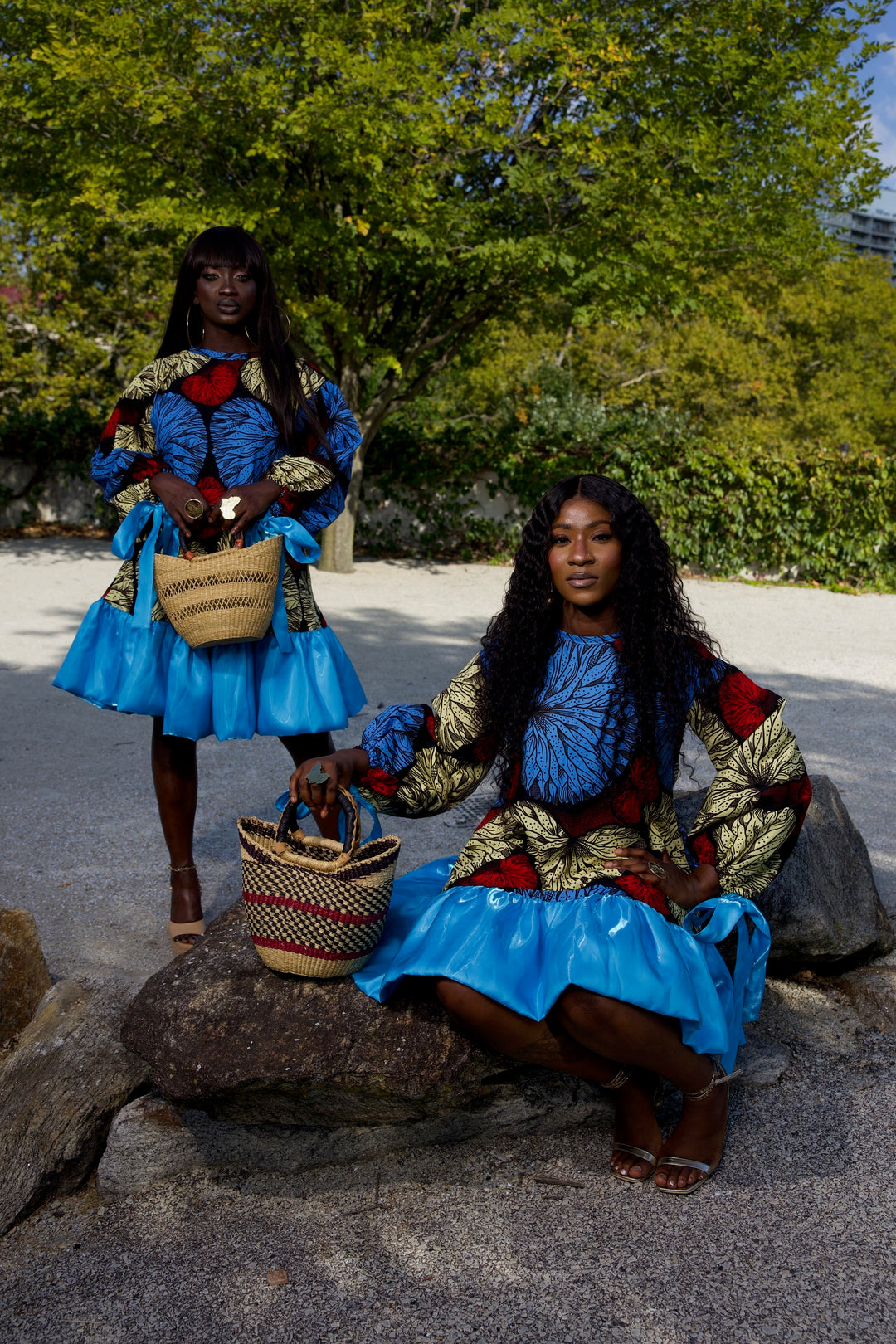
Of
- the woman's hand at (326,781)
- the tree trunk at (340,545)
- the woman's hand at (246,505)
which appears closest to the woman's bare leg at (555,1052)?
the woman's hand at (326,781)

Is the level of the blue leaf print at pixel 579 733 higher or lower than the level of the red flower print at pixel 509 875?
higher

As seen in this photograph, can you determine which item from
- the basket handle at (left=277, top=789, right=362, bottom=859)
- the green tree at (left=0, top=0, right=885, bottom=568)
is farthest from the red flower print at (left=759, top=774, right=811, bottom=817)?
the green tree at (left=0, top=0, right=885, bottom=568)

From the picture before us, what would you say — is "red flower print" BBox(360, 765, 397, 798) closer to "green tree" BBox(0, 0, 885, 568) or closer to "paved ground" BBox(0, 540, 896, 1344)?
"paved ground" BBox(0, 540, 896, 1344)

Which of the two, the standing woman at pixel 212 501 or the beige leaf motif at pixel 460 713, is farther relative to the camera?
the standing woman at pixel 212 501

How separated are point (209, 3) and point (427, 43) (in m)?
1.87

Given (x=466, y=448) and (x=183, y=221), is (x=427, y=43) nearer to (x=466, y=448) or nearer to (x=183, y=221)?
(x=183, y=221)

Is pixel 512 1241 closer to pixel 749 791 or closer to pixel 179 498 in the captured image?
pixel 749 791

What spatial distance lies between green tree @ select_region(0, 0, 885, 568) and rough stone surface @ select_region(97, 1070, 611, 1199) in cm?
791

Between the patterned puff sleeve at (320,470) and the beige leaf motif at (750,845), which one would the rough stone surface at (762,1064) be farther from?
the patterned puff sleeve at (320,470)

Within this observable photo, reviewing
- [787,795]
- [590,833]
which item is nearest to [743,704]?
[787,795]

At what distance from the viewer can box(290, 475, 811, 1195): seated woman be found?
2145 mm

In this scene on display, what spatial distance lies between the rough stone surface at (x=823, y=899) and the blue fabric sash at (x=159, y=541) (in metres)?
1.30

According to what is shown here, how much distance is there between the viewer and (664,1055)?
217cm

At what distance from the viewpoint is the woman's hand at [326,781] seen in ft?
7.32
